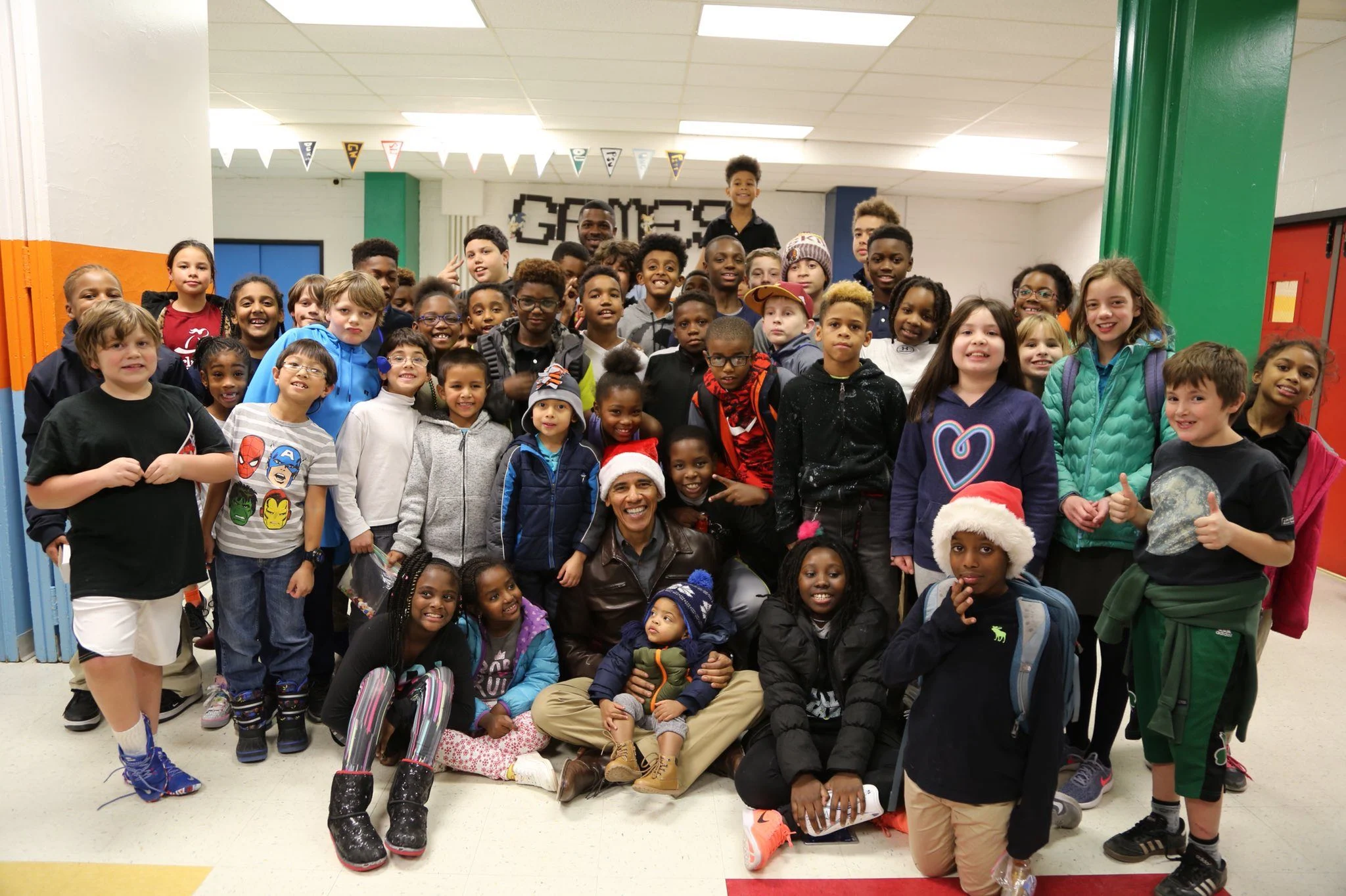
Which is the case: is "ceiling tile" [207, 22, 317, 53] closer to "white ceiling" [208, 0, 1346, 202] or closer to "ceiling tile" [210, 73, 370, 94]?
"white ceiling" [208, 0, 1346, 202]

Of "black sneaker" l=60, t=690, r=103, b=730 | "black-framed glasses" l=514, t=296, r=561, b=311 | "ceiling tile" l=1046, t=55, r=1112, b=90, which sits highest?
"ceiling tile" l=1046, t=55, r=1112, b=90

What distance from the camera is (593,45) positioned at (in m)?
5.47

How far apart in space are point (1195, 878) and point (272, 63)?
7021mm

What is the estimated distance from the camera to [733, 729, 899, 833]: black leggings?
223 cm

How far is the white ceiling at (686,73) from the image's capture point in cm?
488

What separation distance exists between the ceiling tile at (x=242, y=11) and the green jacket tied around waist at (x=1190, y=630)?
5.51 m

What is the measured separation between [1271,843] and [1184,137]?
233 cm

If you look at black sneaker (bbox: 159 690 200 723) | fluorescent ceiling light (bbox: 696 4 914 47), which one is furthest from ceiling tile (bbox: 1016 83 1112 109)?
black sneaker (bbox: 159 690 200 723)

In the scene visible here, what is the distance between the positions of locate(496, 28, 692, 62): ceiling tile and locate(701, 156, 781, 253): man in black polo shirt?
5.19ft

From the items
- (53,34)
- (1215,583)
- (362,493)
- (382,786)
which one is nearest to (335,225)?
(53,34)

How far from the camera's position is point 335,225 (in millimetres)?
10570

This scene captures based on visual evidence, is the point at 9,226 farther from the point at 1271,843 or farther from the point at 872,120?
the point at 872,120

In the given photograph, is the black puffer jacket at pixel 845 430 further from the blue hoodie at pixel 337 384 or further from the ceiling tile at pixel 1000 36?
the ceiling tile at pixel 1000 36

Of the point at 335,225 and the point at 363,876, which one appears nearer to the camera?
the point at 363,876
